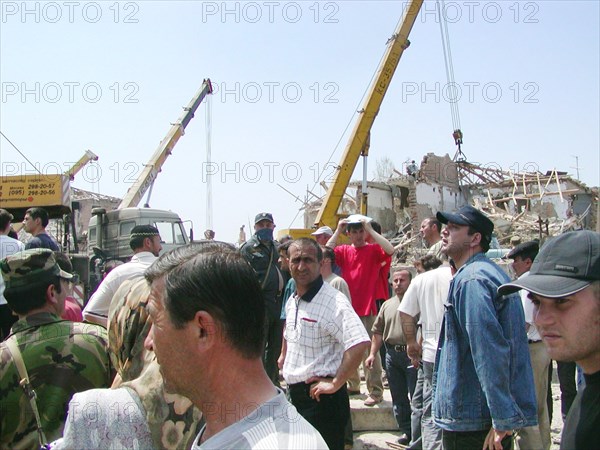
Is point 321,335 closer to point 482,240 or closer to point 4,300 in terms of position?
point 482,240

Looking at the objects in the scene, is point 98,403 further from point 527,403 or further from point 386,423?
point 386,423

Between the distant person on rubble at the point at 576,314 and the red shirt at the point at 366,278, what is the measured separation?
15.3 feet

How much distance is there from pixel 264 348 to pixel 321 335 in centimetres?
180

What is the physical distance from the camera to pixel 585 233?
1.70 m

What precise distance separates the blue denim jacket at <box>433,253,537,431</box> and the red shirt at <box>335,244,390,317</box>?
127 inches

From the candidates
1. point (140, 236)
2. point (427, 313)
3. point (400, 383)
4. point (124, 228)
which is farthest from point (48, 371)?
point (124, 228)

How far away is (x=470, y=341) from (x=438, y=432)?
108cm

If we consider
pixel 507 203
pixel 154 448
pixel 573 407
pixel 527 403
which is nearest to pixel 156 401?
pixel 154 448

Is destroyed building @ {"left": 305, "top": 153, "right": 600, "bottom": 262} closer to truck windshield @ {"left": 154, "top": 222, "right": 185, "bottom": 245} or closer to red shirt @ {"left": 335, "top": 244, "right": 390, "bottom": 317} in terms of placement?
truck windshield @ {"left": 154, "top": 222, "right": 185, "bottom": 245}

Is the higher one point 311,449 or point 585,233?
point 585,233

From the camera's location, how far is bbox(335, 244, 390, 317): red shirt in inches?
250

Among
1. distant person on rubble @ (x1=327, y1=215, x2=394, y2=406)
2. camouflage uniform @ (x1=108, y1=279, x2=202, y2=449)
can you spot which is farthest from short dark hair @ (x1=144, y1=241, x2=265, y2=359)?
distant person on rubble @ (x1=327, y1=215, x2=394, y2=406)

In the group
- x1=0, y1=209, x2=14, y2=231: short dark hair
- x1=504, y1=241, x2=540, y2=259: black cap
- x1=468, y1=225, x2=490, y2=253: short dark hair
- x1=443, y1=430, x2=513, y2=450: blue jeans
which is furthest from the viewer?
x1=504, y1=241, x2=540, y2=259: black cap

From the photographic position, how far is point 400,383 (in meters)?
5.35
